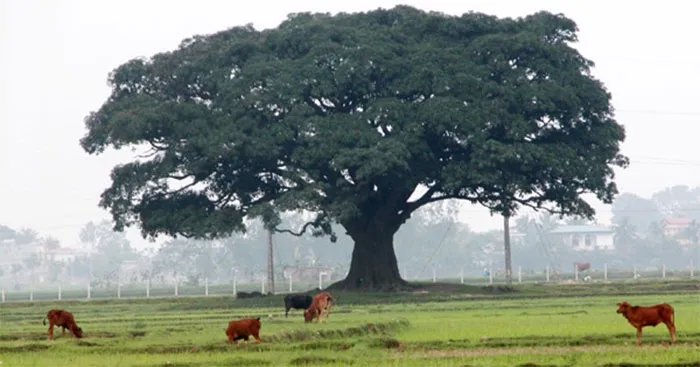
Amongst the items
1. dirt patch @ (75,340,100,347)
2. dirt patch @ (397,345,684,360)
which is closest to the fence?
dirt patch @ (75,340,100,347)

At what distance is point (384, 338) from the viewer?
30.5 metres

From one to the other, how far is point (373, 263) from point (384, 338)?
34.6 metres

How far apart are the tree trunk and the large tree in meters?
0.08

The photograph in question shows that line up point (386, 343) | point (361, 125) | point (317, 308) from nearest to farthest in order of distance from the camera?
1. point (386, 343)
2. point (317, 308)
3. point (361, 125)

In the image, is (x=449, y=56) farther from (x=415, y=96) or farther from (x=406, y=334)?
(x=406, y=334)

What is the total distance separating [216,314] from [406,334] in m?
16.2

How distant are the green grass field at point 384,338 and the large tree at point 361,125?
10452mm

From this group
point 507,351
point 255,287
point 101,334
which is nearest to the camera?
point 507,351

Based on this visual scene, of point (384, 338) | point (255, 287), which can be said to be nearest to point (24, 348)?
point (384, 338)

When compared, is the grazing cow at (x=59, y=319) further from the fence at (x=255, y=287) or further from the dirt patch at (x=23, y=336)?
the fence at (x=255, y=287)

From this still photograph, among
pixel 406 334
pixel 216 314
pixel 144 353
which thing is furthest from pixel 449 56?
pixel 144 353

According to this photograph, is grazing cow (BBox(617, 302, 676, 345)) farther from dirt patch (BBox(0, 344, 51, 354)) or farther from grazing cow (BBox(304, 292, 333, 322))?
dirt patch (BBox(0, 344, 51, 354))

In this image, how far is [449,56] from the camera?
6259cm

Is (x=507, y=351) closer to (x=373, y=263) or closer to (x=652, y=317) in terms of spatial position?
(x=652, y=317)
